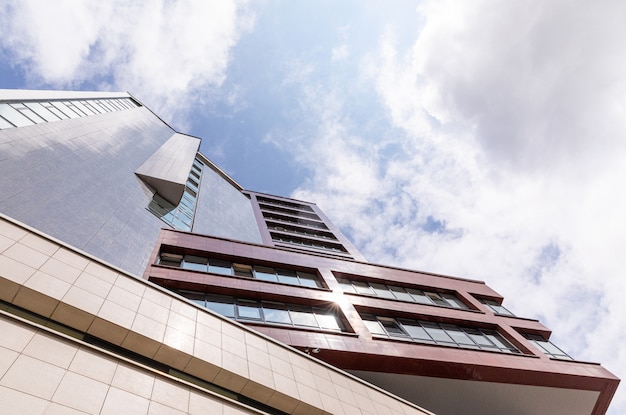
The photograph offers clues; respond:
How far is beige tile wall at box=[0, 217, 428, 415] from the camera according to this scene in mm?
7816

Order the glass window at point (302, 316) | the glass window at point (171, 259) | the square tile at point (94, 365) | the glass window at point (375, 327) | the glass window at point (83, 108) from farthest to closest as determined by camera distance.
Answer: the glass window at point (83, 108) → the glass window at point (375, 327) → the glass window at point (171, 259) → the glass window at point (302, 316) → the square tile at point (94, 365)

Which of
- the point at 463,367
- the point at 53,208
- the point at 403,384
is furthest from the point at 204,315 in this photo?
the point at 463,367

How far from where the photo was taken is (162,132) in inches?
1774

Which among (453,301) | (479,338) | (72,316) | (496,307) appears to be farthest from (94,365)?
(496,307)

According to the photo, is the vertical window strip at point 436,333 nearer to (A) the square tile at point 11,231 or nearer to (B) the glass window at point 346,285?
(B) the glass window at point 346,285

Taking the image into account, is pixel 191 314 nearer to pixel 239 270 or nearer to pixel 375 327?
pixel 239 270

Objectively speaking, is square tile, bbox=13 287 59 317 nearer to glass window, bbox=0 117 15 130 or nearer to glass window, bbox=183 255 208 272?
glass window, bbox=183 255 208 272

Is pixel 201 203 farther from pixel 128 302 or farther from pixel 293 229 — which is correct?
pixel 128 302

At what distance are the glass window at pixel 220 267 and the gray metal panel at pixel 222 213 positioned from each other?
520 cm

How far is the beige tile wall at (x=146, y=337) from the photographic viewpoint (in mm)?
7816

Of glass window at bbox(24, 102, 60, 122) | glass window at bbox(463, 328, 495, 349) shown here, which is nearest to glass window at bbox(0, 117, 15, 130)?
glass window at bbox(24, 102, 60, 122)

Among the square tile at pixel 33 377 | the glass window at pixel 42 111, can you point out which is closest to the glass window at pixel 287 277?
the square tile at pixel 33 377

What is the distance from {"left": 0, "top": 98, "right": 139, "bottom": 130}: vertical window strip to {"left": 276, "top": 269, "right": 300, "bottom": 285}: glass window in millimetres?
15904

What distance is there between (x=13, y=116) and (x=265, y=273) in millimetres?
15754
